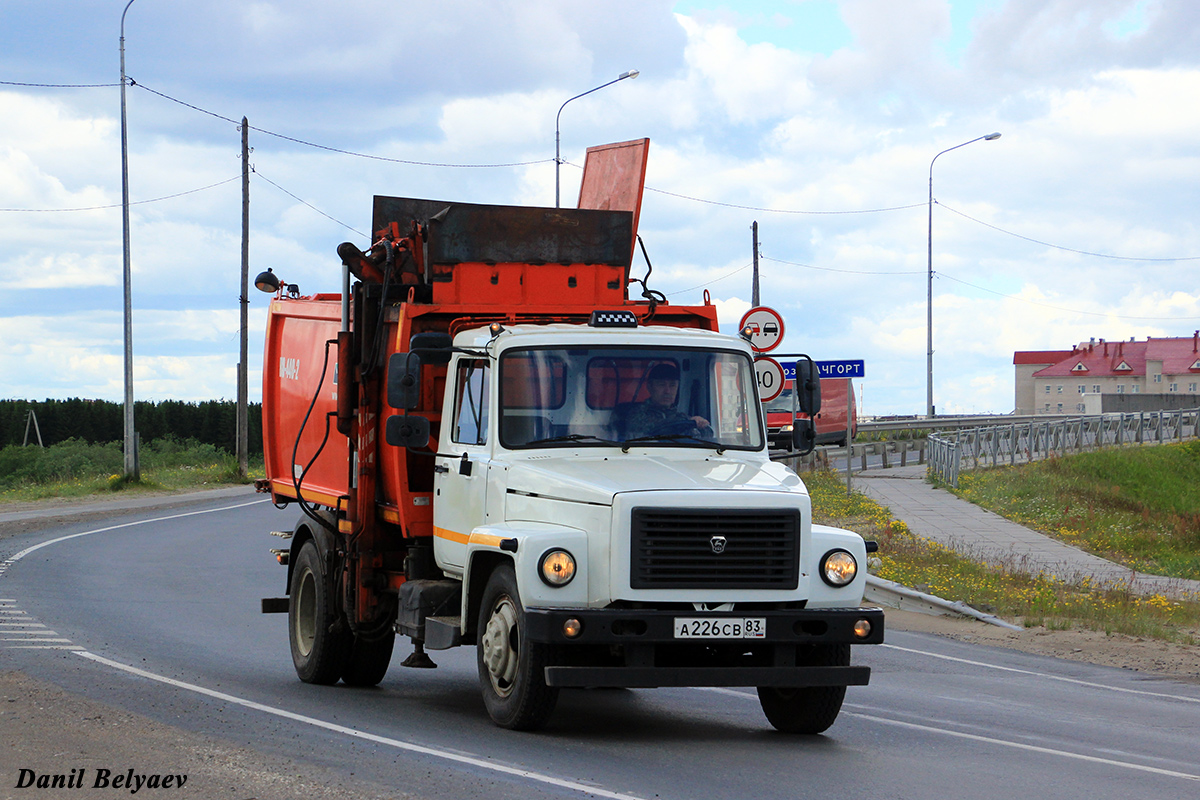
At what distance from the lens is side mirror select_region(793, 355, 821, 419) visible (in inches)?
370

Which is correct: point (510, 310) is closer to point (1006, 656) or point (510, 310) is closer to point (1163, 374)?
point (1006, 656)

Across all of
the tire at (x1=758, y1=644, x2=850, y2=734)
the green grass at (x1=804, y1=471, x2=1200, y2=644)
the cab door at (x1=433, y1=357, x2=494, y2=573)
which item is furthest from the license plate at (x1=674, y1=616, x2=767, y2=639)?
the green grass at (x1=804, y1=471, x2=1200, y2=644)

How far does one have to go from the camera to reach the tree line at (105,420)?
93375 millimetres

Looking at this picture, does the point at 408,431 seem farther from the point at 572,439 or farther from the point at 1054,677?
the point at 1054,677

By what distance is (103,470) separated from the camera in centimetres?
5556

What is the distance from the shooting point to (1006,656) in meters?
13.2

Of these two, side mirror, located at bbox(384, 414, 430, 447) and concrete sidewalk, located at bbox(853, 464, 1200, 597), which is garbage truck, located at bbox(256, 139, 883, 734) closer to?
side mirror, located at bbox(384, 414, 430, 447)

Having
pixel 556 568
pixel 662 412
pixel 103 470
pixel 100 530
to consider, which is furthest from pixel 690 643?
pixel 103 470

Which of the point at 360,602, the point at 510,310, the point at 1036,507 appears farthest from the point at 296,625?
the point at 1036,507

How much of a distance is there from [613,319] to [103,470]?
50433 mm

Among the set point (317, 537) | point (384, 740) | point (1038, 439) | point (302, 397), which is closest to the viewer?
point (384, 740)

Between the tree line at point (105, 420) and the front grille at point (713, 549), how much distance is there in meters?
88.5

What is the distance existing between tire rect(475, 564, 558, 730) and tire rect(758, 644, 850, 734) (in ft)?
4.76

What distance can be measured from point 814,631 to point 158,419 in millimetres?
90725
